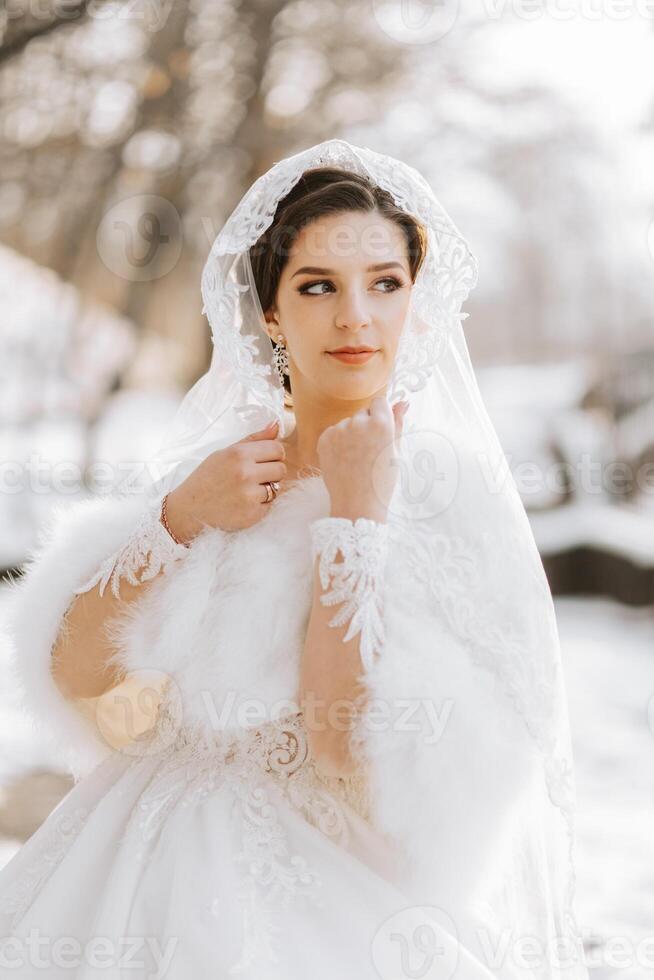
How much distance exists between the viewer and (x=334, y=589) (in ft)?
4.03

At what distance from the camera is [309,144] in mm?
4910

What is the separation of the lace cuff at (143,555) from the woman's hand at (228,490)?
0.02 m

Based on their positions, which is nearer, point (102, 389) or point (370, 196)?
point (370, 196)

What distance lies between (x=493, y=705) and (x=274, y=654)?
302 mm

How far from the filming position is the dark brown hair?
1.47 m

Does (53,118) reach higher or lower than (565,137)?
higher

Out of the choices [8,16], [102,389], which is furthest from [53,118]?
[102,389]

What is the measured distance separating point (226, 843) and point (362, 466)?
53cm

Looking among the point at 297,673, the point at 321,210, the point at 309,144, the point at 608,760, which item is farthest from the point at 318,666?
the point at 309,144

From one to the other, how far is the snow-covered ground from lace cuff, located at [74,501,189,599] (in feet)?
1.15

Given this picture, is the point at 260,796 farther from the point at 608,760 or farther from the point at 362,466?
the point at 608,760

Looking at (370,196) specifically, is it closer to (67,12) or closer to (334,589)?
(334,589)

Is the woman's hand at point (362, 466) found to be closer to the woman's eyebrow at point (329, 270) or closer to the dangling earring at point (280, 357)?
the woman's eyebrow at point (329, 270)

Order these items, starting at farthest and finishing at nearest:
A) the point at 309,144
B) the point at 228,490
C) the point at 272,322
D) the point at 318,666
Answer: the point at 309,144, the point at 272,322, the point at 228,490, the point at 318,666
